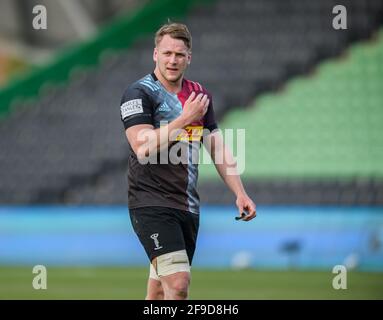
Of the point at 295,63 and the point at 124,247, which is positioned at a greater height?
the point at 295,63

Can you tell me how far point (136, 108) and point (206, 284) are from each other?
15.1ft

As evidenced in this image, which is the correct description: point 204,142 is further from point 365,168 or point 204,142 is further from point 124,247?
point 365,168

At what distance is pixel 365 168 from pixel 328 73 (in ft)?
7.46

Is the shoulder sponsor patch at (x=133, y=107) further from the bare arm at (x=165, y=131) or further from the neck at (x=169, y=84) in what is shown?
the neck at (x=169, y=84)

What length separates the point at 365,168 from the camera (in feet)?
50.5

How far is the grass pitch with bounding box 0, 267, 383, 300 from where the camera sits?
886cm

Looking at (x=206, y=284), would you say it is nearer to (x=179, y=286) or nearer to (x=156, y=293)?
(x=156, y=293)

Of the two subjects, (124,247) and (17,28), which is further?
(17,28)

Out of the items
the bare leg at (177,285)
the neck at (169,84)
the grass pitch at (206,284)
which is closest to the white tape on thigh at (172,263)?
the bare leg at (177,285)

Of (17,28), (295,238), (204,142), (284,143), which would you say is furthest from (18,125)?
(204,142)

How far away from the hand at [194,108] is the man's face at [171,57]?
261 mm

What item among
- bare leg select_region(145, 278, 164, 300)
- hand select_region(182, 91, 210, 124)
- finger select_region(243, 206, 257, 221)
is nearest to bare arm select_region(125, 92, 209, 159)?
hand select_region(182, 91, 210, 124)

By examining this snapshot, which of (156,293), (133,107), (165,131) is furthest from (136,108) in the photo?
(156,293)

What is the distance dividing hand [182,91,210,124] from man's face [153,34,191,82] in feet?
0.86
